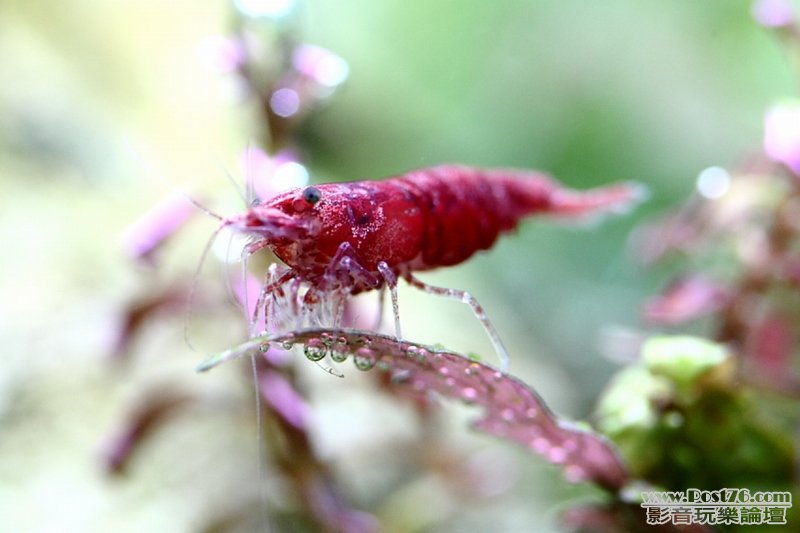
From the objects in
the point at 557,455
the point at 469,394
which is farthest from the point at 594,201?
the point at 469,394

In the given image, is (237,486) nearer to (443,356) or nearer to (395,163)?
(443,356)

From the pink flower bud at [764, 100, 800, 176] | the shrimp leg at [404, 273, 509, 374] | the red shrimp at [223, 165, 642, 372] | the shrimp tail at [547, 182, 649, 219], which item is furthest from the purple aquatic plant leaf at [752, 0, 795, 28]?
the shrimp leg at [404, 273, 509, 374]

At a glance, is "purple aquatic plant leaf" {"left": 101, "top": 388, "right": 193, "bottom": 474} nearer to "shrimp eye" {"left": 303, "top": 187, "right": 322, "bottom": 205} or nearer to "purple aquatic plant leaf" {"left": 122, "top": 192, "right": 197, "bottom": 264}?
"purple aquatic plant leaf" {"left": 122, "top": 192, "right": 197, "bottom": 264}

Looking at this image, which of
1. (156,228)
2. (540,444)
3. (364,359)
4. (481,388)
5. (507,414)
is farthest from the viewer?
(156,228)

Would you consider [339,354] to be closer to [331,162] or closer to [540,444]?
[540,444]

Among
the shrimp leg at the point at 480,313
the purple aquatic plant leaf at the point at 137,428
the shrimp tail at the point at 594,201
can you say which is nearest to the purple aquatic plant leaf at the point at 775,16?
the shrimp tail at the point at 594,201

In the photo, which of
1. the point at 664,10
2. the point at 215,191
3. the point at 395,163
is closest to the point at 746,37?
the point at 664,10
